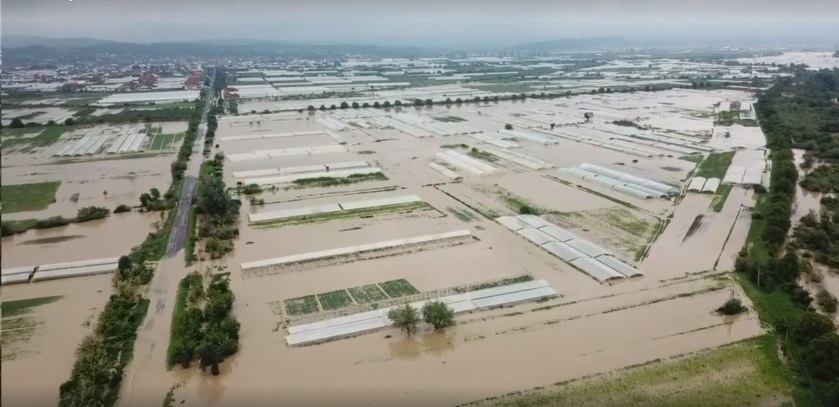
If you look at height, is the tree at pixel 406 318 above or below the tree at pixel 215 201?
below

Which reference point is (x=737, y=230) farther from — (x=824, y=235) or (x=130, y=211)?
(x=130, y=211)

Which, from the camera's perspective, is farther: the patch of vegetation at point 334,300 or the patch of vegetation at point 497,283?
the patch of vegetation at point 497,283

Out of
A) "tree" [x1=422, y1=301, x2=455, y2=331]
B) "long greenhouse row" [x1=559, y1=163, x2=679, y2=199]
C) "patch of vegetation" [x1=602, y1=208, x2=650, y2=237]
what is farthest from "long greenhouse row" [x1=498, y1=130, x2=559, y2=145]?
"tree" [x1=422, y1=301, x2=455, y2=331]

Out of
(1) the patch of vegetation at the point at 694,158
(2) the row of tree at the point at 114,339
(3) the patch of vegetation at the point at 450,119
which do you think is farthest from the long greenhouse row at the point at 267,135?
(1) the patch of vegetation at the point at 694,158

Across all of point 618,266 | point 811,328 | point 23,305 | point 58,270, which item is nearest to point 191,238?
point 58,270

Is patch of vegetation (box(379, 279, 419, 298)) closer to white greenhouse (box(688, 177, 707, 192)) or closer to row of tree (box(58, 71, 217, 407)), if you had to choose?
row of tree (box(58, 71, 217, 407))

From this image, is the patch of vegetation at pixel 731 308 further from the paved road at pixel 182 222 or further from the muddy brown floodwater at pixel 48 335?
the paved road at pixel 182 222

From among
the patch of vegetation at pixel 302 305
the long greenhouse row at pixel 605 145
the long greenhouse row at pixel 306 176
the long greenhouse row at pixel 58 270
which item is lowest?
the patch of vegetation at pixel 302 305
